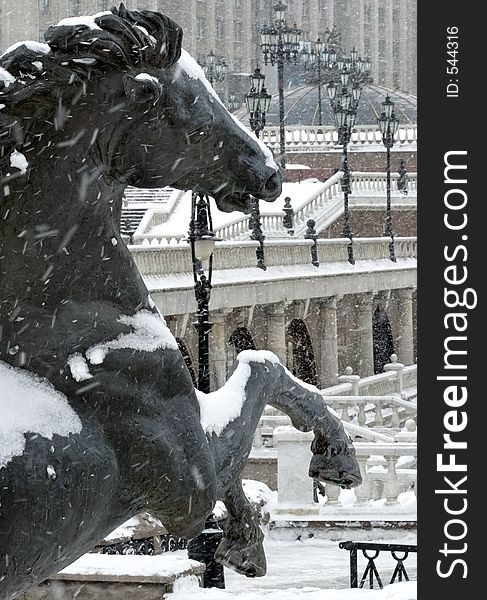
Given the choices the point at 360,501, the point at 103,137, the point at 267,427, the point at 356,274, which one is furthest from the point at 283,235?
the point at 103,137

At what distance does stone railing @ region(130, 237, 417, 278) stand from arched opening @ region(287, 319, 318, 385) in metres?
2.62

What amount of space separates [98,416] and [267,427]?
21296 millimetres

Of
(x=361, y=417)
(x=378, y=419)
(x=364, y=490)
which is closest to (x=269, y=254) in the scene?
(x=378, y=419)

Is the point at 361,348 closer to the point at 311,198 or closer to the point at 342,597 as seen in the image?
the point at 311,198

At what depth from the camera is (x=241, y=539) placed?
430 centimetres

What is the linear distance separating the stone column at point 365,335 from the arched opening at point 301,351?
2557 mm

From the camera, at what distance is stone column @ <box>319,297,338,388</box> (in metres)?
44.4

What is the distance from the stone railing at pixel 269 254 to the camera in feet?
95.6

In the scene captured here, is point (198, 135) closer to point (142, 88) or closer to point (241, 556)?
point (142, 88)

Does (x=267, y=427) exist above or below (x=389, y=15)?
above

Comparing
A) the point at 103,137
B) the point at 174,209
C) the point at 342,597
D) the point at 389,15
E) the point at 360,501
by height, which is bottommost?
the point at 389,15

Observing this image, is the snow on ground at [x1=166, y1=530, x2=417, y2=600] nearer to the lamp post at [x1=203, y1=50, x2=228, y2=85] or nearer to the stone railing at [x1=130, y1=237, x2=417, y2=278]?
the stone railing at [x1=130, y1=237, x2=417, y2=278]

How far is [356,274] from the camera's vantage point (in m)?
44.4

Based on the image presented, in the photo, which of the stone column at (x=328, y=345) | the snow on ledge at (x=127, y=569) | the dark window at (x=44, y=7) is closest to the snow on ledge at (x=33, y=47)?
the snow on ledge at (x=127, y=569)
